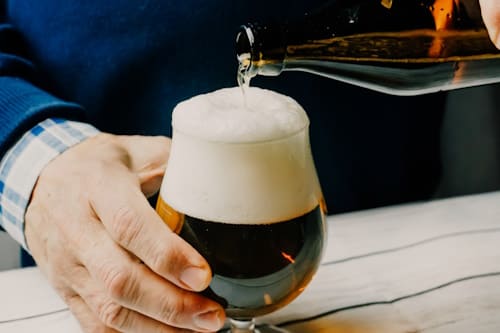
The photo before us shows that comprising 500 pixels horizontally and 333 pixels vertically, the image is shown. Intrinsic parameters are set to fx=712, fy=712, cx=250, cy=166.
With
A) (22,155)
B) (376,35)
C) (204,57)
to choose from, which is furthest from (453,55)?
(22,155)

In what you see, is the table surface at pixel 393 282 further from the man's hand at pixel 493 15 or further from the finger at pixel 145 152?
the man's hand at pixel 493 15

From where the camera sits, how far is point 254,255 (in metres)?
0.57

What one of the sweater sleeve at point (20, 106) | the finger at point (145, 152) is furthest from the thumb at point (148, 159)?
the sweater sleeve at point (20, 106)

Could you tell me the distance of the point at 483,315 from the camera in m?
0.69

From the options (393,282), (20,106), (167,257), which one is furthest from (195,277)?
(20,106)

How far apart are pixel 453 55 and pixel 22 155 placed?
47cm

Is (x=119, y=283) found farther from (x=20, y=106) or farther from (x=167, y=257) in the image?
(x=20, y=106)

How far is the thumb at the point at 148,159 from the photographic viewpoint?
28.4 inches

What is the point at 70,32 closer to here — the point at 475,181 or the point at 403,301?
the point at 403,301

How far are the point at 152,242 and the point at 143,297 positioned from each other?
51 millimetres

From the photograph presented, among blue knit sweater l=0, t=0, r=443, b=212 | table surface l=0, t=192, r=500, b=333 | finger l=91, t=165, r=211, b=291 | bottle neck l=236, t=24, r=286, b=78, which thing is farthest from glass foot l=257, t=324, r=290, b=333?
blue knit sweater l=0, t=0, r=443, b=212

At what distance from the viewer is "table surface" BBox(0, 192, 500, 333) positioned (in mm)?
684

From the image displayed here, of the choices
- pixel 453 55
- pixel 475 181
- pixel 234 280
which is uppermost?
pixel 453 55

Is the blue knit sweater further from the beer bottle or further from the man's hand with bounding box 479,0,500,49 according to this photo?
the man's hand with bounding box 479,0,500,49
